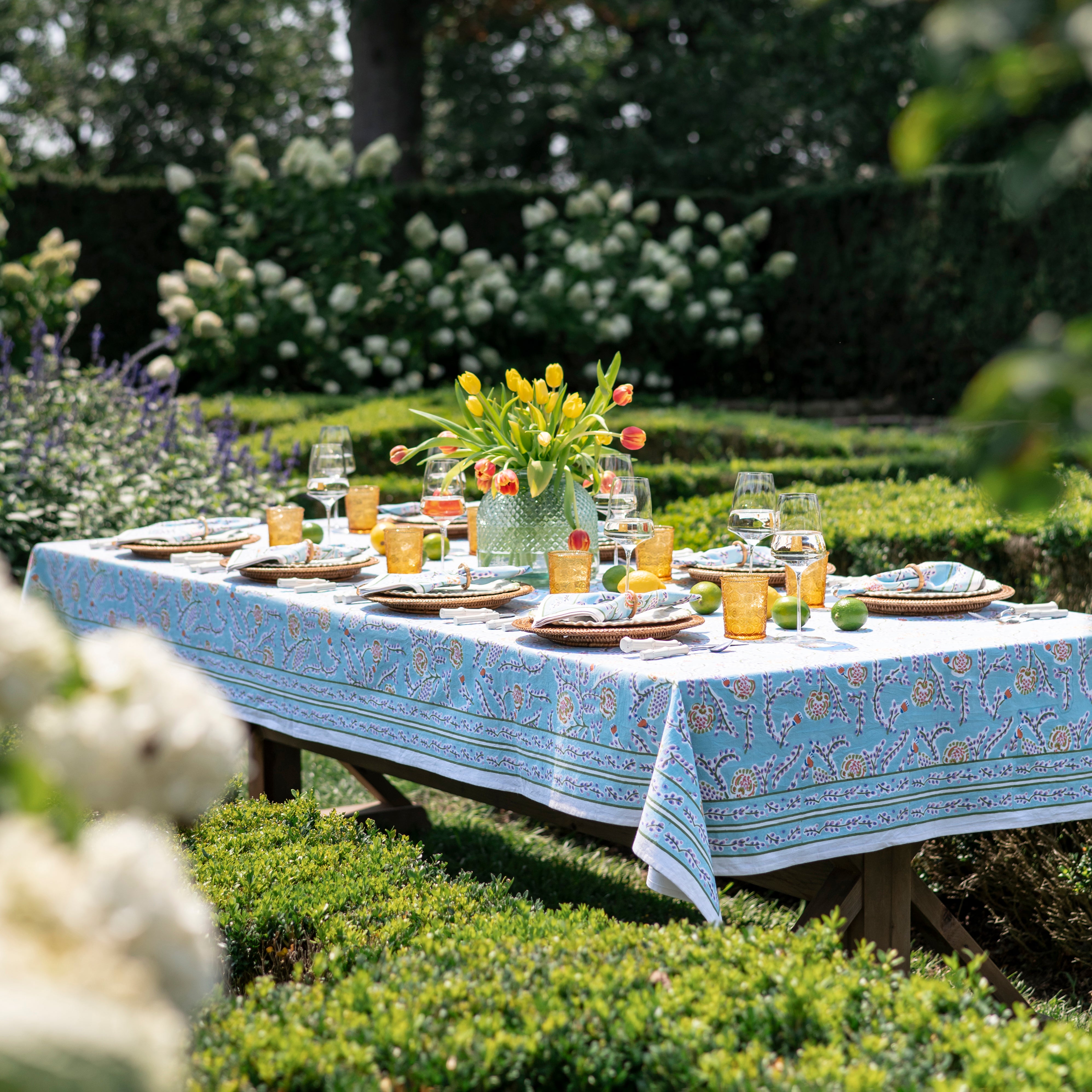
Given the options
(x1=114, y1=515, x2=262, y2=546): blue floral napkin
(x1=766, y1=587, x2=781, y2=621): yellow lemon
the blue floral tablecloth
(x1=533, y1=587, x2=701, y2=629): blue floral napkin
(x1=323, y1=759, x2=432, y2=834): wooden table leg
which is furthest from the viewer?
(x1=323, y1=759, x2=432, y2=834): wooden table leg

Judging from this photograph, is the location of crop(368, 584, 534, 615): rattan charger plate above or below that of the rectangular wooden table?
above

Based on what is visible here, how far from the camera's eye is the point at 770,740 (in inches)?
104

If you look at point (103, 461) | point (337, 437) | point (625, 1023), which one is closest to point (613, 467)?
point (337, 437)

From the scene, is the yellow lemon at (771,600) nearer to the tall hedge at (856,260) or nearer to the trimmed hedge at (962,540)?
the trimmed hedge at (962,540)

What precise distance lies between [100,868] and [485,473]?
274 centimetres

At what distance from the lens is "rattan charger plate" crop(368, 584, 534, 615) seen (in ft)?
11.2

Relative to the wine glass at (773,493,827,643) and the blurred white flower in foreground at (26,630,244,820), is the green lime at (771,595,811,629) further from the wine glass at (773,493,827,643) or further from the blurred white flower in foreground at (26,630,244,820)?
the blurred white flower in foreground at (26,630,244,820)

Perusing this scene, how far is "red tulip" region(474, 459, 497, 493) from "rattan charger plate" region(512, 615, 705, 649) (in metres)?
0.76

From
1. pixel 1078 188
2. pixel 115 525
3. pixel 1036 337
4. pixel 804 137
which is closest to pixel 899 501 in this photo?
pixel 115 525

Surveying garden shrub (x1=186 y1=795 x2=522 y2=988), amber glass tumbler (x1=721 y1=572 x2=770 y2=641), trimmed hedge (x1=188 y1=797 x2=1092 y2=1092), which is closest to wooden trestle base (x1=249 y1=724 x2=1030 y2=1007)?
garden shrub (x1=186 y1=795 x2=522 y2=988)

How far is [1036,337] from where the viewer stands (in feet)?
3.37

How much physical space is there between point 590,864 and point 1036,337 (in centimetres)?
388

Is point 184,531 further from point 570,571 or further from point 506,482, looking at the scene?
point 570,571

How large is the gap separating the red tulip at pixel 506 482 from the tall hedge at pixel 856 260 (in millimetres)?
9044
